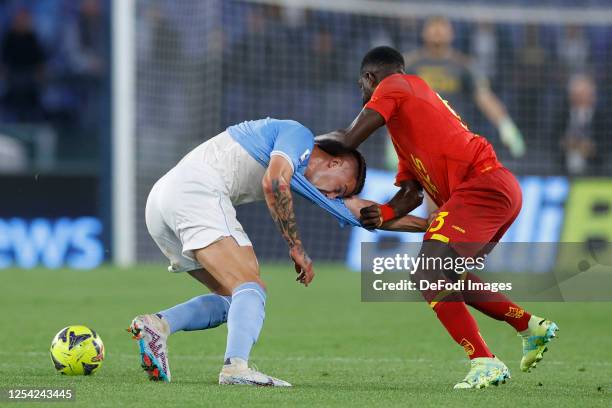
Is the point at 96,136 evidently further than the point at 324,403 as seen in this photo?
Yes

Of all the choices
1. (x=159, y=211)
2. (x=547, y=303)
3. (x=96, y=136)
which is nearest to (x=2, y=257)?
(x=96, y=136)

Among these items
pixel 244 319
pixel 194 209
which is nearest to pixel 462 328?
pixel 244 319

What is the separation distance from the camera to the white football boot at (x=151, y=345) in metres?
6.50

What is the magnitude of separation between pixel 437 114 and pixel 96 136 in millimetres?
12034

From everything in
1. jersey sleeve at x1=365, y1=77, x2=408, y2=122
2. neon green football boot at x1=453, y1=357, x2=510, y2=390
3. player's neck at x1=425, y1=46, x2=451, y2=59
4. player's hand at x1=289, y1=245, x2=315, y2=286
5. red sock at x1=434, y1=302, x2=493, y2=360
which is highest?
player's neck at x1=425, y1=46, x2=451, y2=59

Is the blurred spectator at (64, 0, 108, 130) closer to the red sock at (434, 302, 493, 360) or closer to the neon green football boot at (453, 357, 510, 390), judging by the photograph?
the red sock at (434, 302, 493, 360)

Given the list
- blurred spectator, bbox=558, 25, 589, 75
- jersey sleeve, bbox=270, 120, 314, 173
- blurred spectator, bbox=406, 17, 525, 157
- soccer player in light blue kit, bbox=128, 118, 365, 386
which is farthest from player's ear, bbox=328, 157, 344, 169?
blurred spectator, bbox=558, 25, 589, 75

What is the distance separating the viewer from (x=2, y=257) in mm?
16156

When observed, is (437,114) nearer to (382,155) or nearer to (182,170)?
(182,170)

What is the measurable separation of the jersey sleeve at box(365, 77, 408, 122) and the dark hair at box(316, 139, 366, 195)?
0.25m

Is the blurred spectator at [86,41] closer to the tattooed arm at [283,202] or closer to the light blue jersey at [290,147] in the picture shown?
the light blue jersey at [290,147]

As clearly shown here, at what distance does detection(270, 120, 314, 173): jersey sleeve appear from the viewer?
20.7 feet

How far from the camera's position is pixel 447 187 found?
6945 mm

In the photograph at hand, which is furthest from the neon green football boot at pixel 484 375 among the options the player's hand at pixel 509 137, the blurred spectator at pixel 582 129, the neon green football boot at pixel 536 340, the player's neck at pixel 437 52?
the blurred spectator at pixel 582 129
